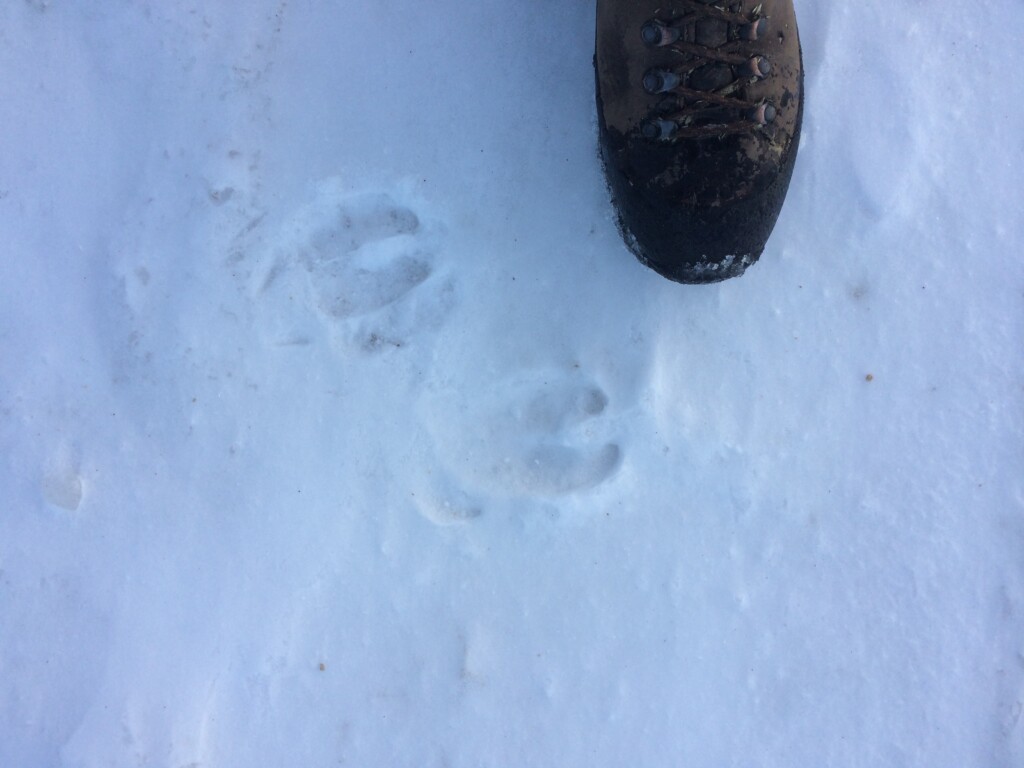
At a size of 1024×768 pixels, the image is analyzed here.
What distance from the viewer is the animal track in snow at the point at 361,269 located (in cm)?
132

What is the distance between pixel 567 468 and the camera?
1.30m

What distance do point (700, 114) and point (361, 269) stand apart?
2.15 ft

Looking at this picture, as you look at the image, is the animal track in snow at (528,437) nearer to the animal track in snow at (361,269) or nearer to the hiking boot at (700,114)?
the animal track in snow at (361,269)

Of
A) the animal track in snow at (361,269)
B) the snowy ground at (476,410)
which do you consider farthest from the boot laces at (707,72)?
the animal track in snow at (361,269)

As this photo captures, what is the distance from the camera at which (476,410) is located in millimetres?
1317

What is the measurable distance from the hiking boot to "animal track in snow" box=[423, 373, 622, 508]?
325 millimetres

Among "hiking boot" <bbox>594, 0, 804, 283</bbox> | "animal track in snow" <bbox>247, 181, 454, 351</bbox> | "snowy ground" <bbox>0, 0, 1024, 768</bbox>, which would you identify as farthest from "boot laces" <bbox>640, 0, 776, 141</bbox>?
"animal track in snow" <bbox>247, 181, 454, 351</bbox>

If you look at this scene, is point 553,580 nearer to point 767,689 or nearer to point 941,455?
point 767,689

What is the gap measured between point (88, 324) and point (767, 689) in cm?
142

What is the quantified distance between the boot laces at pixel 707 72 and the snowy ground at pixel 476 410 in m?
0.21

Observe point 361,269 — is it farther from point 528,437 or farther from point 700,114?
point 700,114

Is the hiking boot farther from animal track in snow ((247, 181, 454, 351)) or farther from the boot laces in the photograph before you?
animal track in snow ((247, 181, 454, 351))

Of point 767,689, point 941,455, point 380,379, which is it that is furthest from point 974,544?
point 380,379

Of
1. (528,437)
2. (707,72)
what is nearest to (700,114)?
(707,72)
